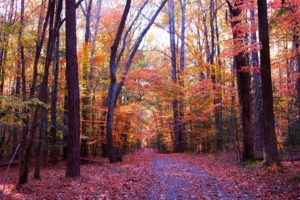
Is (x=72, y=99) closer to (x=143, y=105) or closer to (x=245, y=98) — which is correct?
(x=245, y=98)

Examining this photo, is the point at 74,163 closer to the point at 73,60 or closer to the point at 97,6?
the point at 73,60

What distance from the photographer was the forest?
319 inches

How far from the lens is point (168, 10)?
90.6 ft

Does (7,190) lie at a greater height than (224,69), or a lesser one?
lesser

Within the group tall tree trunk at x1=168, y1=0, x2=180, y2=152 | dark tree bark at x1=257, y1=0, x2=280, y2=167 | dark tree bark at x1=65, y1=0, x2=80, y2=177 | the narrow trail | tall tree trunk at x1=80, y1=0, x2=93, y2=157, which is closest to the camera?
the narrow trail

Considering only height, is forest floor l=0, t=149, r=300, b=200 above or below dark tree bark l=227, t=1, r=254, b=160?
below

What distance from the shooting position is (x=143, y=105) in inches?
1086

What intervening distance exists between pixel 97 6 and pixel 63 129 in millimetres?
12518

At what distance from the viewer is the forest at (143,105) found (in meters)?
8.10

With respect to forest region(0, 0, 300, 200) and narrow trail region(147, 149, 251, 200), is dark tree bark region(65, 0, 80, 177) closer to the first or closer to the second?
forest region(0, 0, 300, 200)

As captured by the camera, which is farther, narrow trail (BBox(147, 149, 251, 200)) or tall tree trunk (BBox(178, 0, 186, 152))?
tall tree trunk (BBox(178, 0, 186, 152))

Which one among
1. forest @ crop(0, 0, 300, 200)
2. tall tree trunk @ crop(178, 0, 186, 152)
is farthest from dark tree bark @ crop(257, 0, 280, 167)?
tall tree trunk @ crop(178, 0, 186, 152)

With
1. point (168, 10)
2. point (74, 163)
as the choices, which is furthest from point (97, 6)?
point (74, 163)

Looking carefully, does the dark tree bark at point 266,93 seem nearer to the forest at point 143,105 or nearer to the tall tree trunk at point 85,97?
the forest at point 143,105
